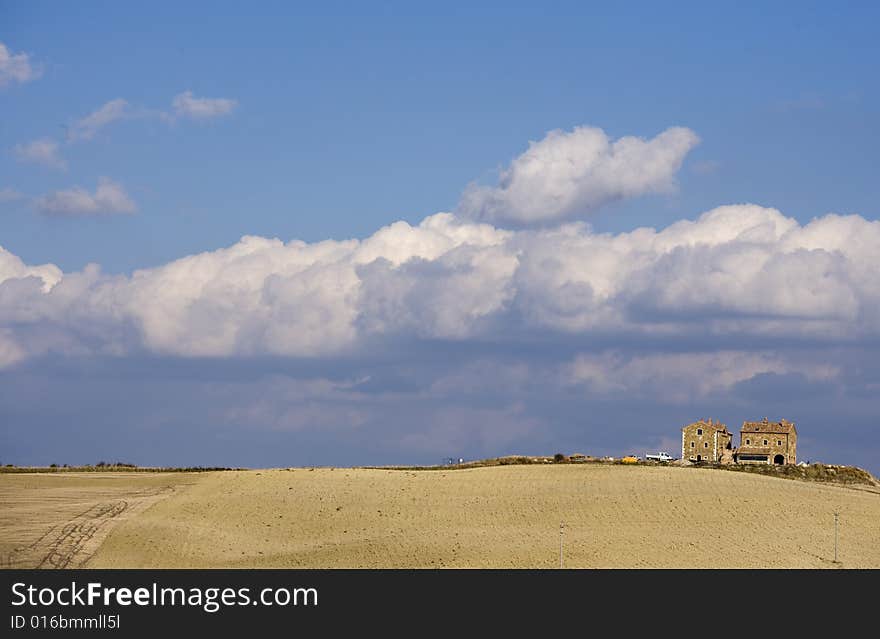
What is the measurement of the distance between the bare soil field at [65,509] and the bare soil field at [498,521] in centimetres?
94

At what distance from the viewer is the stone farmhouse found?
11725 cm

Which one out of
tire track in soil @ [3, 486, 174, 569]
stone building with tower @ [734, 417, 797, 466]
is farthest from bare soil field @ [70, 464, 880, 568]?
stone building with tower @ [734, 417, 797, 466]

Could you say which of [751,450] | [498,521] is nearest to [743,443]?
[751,450]

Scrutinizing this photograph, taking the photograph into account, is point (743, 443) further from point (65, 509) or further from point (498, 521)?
point (65, 509)

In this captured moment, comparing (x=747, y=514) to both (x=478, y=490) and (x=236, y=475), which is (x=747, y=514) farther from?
(x=236, y=475)

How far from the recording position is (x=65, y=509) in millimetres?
76688

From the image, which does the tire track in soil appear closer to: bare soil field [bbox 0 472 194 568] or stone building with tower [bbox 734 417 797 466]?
bare soil field [bbox 0 472 194 568]

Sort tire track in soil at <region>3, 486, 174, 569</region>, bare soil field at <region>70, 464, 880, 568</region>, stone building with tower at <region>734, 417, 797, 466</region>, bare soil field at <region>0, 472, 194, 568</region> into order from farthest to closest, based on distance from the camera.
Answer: stone building with tower at <region>734, 417, 797, 466</region> → bare soil field at <region>70, 464, 880, 568</region> → bare soil field at <region>0, 472, 194, 568</region> → tire track in soil at <region>3, 486, 174, 569</region>

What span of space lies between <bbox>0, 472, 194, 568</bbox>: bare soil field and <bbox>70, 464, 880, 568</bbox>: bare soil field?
3.09ft
